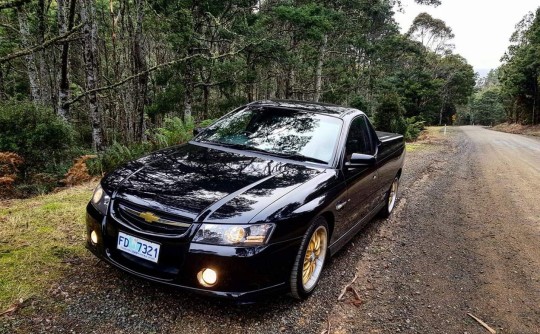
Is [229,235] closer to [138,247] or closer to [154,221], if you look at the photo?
[154,221]

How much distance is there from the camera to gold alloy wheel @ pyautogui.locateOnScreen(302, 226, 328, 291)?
3135 millimetres

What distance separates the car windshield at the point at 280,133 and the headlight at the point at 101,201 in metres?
1.34

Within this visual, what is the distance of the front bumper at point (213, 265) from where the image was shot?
2492 mm

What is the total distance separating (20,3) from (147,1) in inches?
447

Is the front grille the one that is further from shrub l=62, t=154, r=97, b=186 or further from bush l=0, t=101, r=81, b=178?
bush l=0, t=101, r=81, b=178

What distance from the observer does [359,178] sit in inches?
156

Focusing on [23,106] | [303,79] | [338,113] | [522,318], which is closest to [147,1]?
[23,106]

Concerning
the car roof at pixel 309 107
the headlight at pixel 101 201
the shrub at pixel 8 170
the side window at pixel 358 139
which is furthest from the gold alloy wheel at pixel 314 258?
the shrub at pixel 8 170

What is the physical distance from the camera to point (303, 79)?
2928 centimetres

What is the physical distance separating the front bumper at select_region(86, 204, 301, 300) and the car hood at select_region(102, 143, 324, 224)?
0.20 meters

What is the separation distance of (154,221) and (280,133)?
183cm

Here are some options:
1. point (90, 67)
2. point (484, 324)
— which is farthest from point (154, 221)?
point (90, 67)

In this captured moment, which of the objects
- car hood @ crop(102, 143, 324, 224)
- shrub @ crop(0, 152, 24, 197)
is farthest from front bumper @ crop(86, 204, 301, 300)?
shrub @ crop(0, 152, 24, 197)

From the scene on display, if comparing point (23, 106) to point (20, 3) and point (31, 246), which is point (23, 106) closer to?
point (31, 246)
